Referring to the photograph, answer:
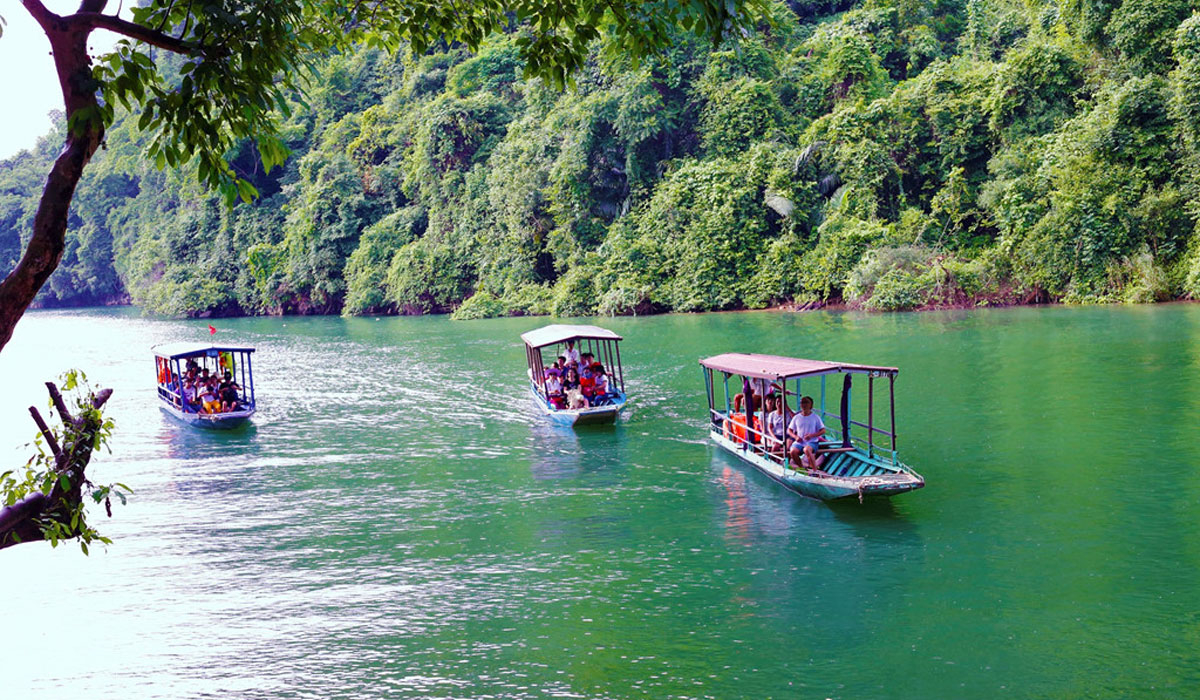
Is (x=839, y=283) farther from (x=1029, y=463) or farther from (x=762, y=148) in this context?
(x=1029, y=463)

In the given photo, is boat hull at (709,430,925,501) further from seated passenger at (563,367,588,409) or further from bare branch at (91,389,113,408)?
bare branch at (91,389,113,408)

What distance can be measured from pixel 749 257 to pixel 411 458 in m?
25.6

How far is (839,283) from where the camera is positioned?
35250mm

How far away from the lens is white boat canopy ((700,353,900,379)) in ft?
38.4

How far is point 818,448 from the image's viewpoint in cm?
1203

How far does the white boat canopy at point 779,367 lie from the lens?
11.7 meters

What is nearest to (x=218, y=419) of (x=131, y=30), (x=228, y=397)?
(x=228, y=397)

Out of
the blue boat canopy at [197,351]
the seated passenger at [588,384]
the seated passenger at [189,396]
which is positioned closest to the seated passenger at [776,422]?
the seated passenger at [588,384]

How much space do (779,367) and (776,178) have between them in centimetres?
2632

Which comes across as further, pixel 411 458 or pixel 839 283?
pixel 839 283

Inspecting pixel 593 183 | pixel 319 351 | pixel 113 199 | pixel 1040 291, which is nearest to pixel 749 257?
pixel 593 183

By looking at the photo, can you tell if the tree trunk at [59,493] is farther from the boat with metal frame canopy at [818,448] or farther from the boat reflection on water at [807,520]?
the boat with metal frame canopy at [818,448]

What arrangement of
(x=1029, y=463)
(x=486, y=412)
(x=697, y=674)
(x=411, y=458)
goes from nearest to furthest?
(x=697, y=674) → (x=1029, y=463) → (x=411, y=458) → (x=486, y=412)

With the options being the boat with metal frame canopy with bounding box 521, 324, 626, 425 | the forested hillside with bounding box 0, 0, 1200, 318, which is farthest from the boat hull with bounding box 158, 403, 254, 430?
the forested hillside with bounding box 0, 0, 1200, 318
